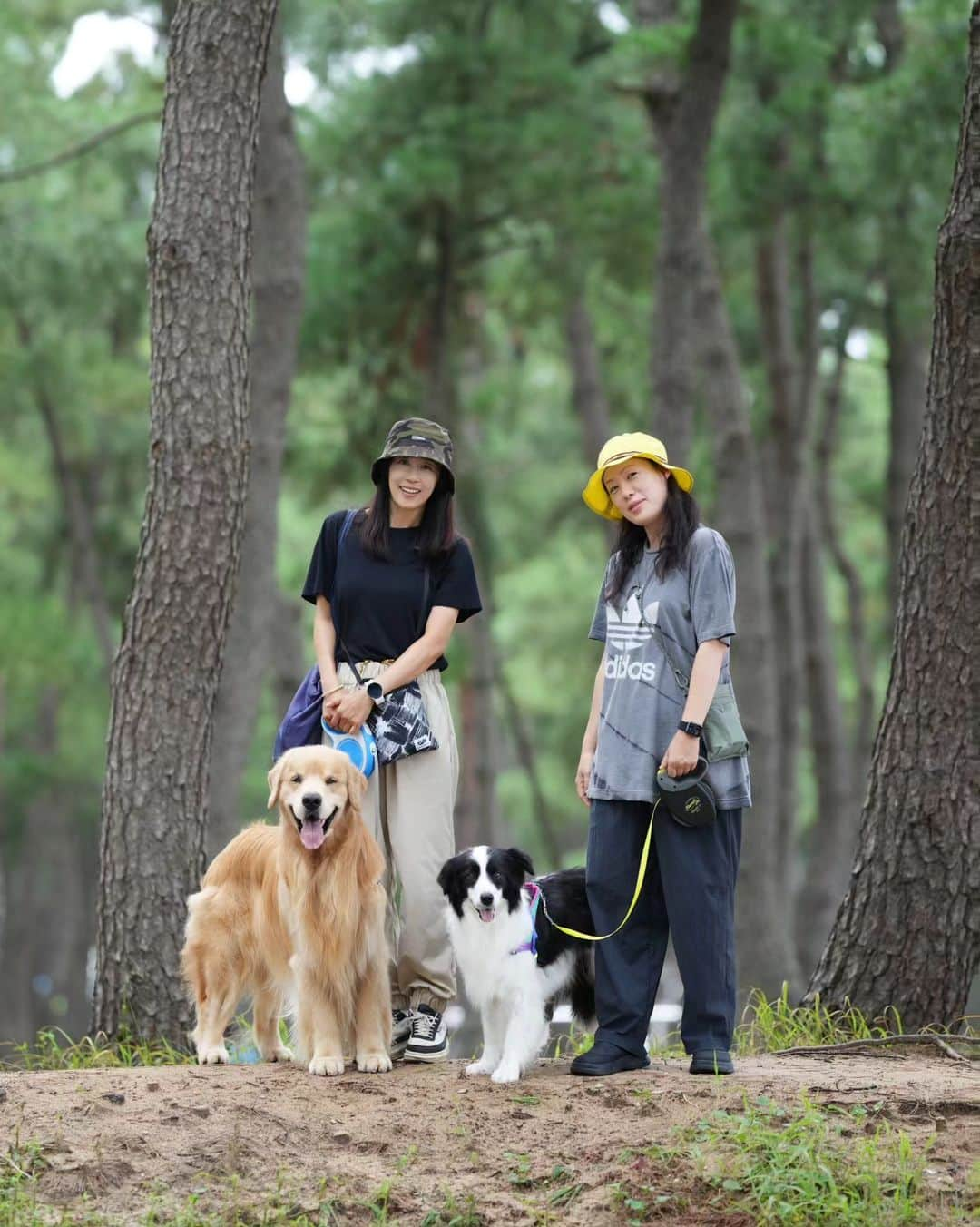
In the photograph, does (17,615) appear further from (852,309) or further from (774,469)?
(852,309)

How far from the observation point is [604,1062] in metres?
6.11

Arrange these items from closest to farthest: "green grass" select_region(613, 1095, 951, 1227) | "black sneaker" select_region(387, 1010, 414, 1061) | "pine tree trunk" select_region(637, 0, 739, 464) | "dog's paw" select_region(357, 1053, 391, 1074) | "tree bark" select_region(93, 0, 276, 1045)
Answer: "green grass" select_region(613, 1095, 951, 1227) → "dog's paw" select_region(357, 1053, 391, 1074) → "black sneaker" select_region(387, 1010, 414, 1061) → "tree bark" select_region(93, 0, 276, 1045) → "pine tree trunk" select_region(637, 0, 739, 464)

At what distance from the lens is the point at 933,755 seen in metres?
7.22

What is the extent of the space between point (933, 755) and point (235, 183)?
173 inches

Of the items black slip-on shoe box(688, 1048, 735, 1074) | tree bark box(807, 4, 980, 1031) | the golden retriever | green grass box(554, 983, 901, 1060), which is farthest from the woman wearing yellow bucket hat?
tree bark box(807, 4, 980, 1031)

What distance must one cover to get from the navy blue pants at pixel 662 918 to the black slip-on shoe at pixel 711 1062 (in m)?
0.03

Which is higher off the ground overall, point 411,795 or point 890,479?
point 890,479

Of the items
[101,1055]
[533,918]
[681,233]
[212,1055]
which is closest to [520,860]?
[533,918]

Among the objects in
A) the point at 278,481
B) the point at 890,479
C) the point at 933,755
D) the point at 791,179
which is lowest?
the point at 933,755

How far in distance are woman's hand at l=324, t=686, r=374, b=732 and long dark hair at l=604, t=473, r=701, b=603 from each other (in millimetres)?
1064

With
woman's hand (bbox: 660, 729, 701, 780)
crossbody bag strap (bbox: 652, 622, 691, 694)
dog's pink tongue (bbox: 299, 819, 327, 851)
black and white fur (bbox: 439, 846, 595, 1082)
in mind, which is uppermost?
crossbody bag strap (bbox: 652, 622, 691, 694)

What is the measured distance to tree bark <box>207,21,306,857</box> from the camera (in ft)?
39.9

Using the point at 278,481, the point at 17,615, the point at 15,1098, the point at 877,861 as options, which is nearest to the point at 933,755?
the point at 877,861

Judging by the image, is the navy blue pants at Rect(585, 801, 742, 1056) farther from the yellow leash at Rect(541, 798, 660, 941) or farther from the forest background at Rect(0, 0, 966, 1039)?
the forest background at Rect(0, 0, 966, 1039)
